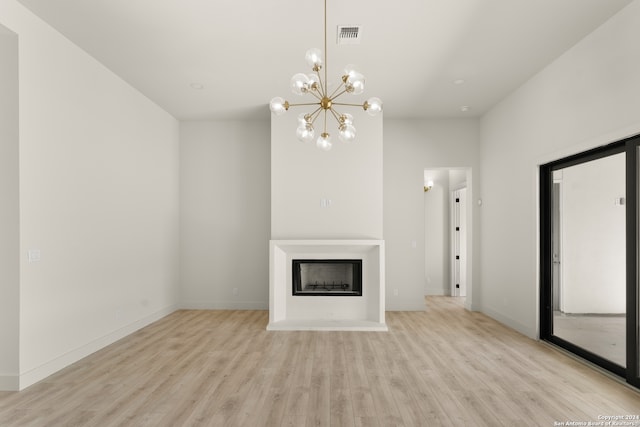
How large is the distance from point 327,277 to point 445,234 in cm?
321

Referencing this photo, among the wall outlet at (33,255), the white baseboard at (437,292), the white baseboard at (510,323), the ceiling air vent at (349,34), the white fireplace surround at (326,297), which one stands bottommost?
the white baseboard at (437,292)

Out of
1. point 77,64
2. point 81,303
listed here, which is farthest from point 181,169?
point 81,303

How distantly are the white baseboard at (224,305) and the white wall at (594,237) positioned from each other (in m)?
4.29

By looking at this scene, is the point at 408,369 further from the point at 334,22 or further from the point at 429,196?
the point at 429,196

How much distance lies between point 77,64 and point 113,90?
2.00 feet

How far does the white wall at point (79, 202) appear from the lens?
309 centimetres

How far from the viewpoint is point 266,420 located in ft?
8.14

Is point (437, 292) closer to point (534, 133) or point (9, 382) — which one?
point (534, 133)

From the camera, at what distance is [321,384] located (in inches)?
120

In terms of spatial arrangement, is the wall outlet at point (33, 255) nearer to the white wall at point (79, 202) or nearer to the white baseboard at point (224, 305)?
the white wall at point (79, 202)

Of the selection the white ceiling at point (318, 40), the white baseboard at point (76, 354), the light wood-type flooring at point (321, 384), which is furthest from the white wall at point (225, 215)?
the light wood-type flooring at point (321, 384)

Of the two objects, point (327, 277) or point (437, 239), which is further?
point (437, 239)

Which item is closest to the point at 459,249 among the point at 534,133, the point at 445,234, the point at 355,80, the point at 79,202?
the point at 445,234

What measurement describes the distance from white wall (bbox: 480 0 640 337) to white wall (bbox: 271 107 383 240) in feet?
5.92
